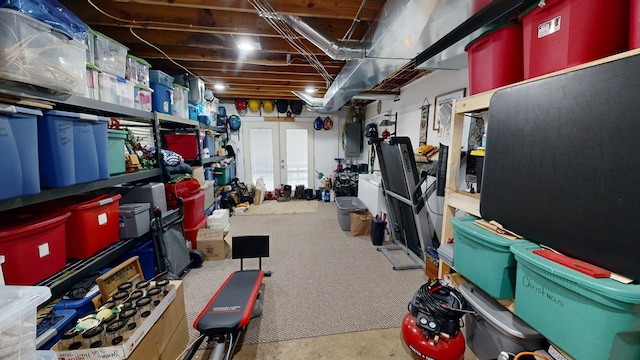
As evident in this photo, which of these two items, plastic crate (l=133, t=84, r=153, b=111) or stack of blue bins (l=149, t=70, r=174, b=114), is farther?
stack of blue bins (l=149, t=70, r=174, b=114)

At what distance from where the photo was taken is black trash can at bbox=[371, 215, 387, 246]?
134 inches

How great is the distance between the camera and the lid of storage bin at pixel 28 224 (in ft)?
3.84

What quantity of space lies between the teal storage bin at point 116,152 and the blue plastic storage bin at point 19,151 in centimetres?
73

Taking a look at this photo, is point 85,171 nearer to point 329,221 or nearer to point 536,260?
point 536,260

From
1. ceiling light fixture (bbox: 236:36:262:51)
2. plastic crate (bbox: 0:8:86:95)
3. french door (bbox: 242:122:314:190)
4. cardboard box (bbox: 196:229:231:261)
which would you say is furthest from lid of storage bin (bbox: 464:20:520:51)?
french door (bbox: 242:122:314:190)

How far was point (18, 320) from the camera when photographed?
0.74 metres

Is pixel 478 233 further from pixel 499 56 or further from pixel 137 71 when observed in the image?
pixel 137 71

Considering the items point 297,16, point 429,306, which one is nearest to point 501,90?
point 429,306

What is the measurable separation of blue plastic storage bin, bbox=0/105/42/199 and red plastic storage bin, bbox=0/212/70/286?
0.21 metres

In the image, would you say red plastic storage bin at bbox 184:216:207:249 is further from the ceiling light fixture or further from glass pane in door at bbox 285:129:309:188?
glass pane in door at bbox 285:129:309:188

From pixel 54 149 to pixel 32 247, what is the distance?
0.55m

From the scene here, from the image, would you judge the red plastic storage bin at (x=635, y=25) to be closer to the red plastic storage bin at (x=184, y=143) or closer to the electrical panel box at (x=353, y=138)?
the red plastic storage bin at (x=184, y=143)

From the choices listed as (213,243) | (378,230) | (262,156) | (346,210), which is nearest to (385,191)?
(378,230)

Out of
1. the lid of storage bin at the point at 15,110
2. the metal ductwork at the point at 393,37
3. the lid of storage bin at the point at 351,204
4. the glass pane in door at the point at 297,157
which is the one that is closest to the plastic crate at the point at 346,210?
the lid of storage bin at the point at 351,204
